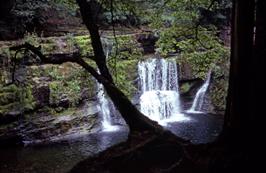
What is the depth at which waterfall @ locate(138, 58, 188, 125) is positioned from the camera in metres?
20.0

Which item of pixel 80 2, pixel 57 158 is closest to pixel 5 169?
pixel 57 158

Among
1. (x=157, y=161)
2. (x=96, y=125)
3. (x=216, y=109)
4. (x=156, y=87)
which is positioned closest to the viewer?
(x=157, y=161)

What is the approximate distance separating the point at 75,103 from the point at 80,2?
33.1ft

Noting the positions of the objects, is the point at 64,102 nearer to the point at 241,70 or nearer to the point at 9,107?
the point at 9,107

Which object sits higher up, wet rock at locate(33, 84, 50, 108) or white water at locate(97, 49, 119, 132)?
wet rock at locate(33, 84, 50, 108)

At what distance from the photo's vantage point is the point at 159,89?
69.1ft

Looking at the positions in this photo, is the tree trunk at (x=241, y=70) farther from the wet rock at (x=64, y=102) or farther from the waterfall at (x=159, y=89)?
the waterfall at (x=159, y=89)

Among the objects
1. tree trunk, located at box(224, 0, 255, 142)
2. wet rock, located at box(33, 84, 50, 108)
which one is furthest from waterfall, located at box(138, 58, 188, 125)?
tree trunk, located at box(224, 0, 255, 142)

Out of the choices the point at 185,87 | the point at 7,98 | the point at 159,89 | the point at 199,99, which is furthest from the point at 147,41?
the point at 7,98

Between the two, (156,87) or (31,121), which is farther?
(156,87)

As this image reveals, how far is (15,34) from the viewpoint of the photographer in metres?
20.7

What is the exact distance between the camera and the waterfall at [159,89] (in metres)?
20.0

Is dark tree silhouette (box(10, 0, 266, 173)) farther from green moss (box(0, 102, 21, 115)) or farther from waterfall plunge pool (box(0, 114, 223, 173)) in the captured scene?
green moss (box(0, 102, 21, 115))

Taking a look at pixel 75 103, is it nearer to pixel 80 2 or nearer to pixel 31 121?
pixel 31 121
